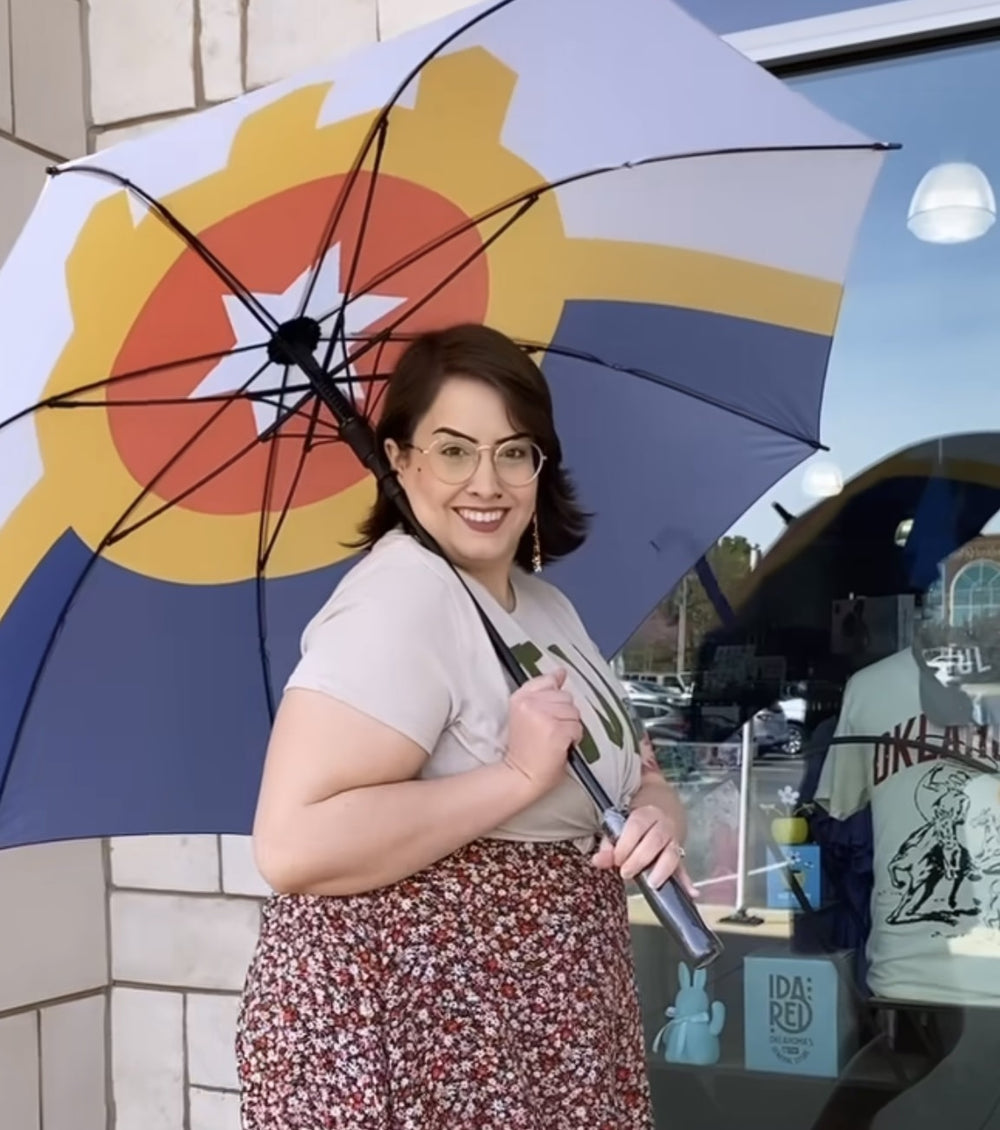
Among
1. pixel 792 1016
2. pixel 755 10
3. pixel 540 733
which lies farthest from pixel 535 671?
pixel 755 10

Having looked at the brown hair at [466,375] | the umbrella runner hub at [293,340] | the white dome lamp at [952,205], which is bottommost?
the brown hair at [466,375]

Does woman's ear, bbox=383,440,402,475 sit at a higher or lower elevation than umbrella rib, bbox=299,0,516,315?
lower

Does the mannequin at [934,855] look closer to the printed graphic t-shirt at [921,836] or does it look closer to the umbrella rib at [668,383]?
the printed graphic t-shirt at [921,836]

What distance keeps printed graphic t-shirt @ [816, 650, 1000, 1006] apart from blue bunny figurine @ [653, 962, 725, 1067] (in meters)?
0.37

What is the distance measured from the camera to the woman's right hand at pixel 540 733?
1287 millimetres

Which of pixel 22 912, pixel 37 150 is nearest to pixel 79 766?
pixel 22 912

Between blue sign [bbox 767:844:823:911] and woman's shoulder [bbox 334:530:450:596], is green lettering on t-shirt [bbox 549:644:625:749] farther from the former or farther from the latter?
blue sign [bbox 767:844:823:911]

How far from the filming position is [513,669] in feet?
4.55

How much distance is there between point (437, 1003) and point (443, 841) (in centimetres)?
18

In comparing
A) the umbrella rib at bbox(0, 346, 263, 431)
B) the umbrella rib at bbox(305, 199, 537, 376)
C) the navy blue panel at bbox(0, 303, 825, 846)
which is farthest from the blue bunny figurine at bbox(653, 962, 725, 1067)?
the umbrella rib at bbox(0, 346, 263, 431)

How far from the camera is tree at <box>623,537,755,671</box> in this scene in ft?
9.10

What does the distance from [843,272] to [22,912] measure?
2214 millimetres

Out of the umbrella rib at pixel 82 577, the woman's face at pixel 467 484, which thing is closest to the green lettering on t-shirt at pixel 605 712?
the woman's face at pixel 467 484

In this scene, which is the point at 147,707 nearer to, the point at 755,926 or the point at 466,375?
the point at 466,375
